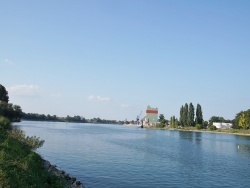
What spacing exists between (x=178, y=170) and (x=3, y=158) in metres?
26.7

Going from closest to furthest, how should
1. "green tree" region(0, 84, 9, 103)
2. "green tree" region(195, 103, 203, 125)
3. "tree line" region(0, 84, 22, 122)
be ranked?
1. "tree line" region(0, 84, 22, 122)
2. "green tree" region(0, 84, 9, 103)
3. "green tree" region(195, 103, 203, 125)

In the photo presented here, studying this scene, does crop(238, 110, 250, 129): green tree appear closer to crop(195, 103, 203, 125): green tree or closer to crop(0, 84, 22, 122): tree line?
crop(195, 103, 203, 125): green tree

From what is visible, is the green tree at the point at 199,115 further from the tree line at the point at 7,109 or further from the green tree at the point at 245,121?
the tree line at the point at 7,109

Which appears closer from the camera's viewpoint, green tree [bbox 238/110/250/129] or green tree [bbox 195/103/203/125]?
green tree [bbox 238/110/250/129]

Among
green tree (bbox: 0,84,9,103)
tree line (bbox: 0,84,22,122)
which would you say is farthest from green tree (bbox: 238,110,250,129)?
green tree (bbox: 0,84,9,103)

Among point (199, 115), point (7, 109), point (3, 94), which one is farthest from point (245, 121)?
point (3, 94)

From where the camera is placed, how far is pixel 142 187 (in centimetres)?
2981

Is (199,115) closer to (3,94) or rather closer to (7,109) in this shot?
(3,94)

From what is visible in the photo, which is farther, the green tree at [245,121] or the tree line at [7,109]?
the green tree at [245,121]

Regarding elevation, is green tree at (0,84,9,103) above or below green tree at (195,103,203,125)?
above

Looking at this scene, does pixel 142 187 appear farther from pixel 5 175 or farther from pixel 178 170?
pixel 5 175

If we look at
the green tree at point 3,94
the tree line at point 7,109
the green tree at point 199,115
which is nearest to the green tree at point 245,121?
the green tree at point 199,115

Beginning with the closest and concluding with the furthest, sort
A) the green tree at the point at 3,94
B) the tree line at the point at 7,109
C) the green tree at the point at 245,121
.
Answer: the tree line at the point at 7,109 → the green tree at the point at 3,94 → the green tree at the point at 245,121

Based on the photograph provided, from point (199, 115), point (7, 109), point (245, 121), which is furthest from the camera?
point (199, 115)
